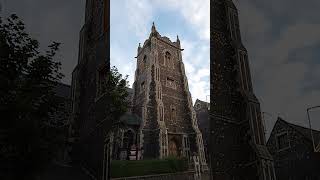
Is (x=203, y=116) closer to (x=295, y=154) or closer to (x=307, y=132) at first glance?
(x=295, y=154)

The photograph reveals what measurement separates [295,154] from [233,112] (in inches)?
73.3

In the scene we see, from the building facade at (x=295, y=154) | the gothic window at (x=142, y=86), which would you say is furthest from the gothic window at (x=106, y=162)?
the gothic window at (x=142, y=86)

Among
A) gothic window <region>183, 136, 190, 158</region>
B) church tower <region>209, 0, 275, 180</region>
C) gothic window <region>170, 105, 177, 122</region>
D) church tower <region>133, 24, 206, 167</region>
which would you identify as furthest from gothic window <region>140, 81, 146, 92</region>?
church tower <region>209, 0, 275, 180</region>

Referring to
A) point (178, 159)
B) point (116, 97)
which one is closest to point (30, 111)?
point (116, 97)

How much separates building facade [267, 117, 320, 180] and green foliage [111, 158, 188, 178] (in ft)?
26.9

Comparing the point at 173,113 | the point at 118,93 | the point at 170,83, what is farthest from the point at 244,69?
the point at 170,83

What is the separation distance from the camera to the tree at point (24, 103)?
417 centimetres

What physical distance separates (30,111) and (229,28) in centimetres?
418

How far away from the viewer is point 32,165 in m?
4.38

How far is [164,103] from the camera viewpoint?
2380 centimetres

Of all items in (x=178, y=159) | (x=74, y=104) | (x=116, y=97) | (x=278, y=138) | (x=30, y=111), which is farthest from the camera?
(x=178, y=159)

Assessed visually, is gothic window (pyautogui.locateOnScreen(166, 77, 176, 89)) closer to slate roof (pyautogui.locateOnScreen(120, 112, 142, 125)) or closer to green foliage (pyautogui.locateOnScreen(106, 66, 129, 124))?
slate roof (pyautogui.locateOnScreen(120, 112, 142, 125))

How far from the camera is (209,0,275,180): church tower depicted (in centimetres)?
479

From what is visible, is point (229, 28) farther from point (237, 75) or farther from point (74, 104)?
point (74, 104)
